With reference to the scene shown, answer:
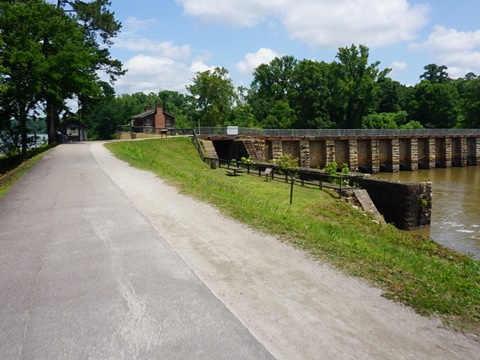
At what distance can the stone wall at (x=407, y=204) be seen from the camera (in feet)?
54.8

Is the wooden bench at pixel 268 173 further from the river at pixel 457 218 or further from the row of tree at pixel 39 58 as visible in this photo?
the row of tree at pixel 39 58

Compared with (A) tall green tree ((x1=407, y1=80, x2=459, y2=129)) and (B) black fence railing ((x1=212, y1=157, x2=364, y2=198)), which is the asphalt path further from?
(A) tall green tree ((x1=407, y1=80, x2=459, y2=129))

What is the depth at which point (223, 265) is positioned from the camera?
608cm

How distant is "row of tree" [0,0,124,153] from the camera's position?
28891 millimetres

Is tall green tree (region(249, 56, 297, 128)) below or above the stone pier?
above

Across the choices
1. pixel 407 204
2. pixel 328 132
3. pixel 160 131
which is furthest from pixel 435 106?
pixel 407 204

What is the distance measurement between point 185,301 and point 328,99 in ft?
222

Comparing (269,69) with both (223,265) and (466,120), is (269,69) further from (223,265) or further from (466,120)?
(223,265)

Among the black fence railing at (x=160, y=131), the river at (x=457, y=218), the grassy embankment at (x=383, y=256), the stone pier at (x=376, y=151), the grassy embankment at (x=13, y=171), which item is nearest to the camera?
the grassy embankment at (x=383, y=256)

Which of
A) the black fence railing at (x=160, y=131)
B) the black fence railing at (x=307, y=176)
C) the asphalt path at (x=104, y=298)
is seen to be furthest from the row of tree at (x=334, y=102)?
the asphalt path at (x=104, y=298)

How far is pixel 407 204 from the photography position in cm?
1677

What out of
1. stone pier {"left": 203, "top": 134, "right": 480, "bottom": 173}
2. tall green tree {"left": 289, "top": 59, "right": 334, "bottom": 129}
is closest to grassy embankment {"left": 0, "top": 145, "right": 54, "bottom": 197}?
stone pier {"left": 203, "top": 134, "right": 480, "bottom": 173}

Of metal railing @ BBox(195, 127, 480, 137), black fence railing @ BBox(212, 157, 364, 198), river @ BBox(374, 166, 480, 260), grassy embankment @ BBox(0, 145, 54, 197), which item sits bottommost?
river @ BBox(374, 166, 480, 260)

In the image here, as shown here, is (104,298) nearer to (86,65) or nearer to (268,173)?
(268,173)
